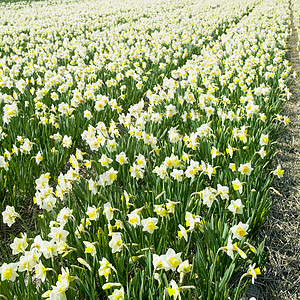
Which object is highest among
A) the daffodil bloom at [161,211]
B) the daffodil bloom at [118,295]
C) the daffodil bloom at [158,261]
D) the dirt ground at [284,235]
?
the daffodil bloom at [161,211]

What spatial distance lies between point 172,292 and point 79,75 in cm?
463

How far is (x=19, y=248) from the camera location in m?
1.88

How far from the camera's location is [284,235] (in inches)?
103

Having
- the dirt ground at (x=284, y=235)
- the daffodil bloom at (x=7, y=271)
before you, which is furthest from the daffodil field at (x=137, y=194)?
the dirt ground at (x=284, y=235)

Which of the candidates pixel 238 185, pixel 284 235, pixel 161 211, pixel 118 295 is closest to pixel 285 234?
pixel 284 235

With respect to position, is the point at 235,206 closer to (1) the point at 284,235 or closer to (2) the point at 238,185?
(2) the point at 238,185

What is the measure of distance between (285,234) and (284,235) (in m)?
0.02

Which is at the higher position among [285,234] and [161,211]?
[161,211]

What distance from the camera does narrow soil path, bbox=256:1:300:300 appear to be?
2.19m

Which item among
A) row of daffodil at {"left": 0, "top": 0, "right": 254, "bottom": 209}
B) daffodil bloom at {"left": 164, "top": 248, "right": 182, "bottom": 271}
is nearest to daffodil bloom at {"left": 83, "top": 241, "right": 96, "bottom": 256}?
daffodil bloom at {"left": 164, "top": 248, "right": 182, "bottom": 271}

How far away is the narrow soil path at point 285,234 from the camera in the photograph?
7.18 ft

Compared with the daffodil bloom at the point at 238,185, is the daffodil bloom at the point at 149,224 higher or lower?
higher

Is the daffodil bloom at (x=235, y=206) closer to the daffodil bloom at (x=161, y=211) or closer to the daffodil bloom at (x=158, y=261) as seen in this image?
the daffodil bloom at (x=161, y=211)

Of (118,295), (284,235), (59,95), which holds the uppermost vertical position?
(59,95)
